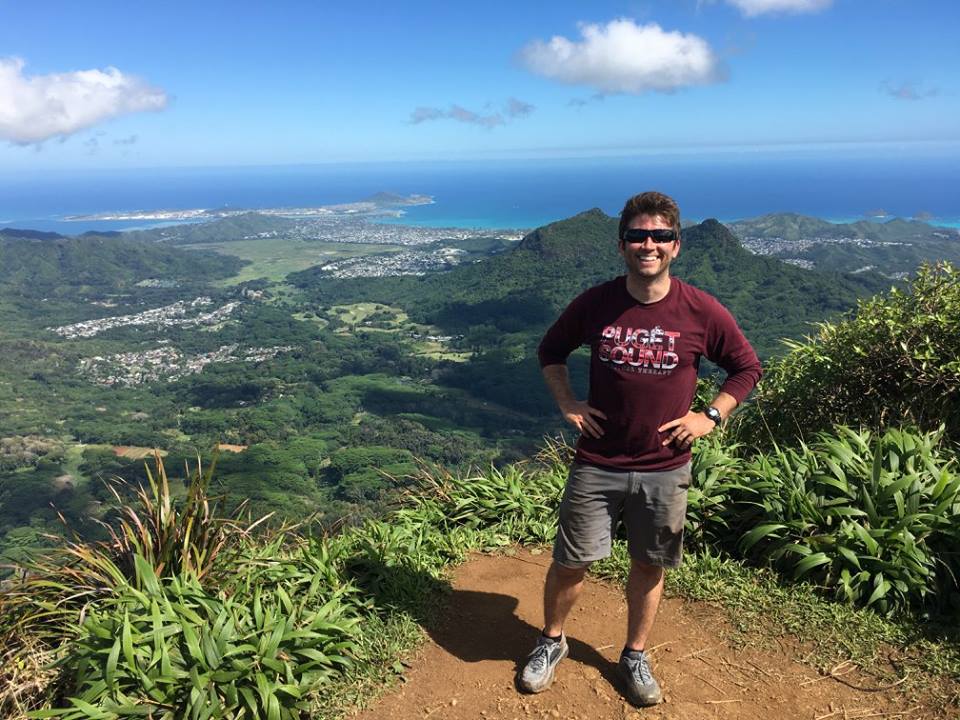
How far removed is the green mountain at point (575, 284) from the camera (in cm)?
5850

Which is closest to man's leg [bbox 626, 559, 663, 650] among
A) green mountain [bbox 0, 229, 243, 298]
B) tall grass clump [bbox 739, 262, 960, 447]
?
tall grass clump [bbox 739, 262, 960, 447]

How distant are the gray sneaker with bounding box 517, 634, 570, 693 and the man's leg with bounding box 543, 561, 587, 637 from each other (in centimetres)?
5

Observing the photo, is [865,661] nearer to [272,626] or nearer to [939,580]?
[939,580]

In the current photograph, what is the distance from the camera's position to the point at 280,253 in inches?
5787

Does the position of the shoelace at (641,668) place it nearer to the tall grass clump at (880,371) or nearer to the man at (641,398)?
the man at (641,398)

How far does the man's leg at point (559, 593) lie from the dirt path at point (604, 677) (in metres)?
0.24

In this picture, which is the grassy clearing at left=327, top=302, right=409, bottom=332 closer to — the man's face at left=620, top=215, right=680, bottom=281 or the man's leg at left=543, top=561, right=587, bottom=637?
the man's leg at left=543, top=561, right=587, bottom=637

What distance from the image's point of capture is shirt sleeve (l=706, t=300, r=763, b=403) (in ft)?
7.29

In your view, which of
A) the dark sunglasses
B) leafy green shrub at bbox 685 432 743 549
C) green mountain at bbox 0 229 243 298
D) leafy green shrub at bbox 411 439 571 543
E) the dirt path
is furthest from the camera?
green mountain at bbox 0 229 243 298

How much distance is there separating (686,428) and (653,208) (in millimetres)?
781

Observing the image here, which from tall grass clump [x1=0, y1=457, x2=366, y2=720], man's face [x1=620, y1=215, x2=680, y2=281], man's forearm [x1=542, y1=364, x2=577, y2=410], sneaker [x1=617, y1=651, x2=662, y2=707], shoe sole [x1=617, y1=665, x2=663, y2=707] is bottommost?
shoe sole [x1=617, y1=665, x2=663, y2=707]

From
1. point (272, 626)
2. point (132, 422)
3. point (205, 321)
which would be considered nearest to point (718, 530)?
point (272, 626)

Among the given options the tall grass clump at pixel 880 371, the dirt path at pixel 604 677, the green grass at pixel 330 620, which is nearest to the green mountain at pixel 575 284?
the tall grass clump at pixel 880 371

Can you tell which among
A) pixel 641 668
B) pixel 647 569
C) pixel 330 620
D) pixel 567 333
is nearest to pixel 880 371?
pixel 647 569
